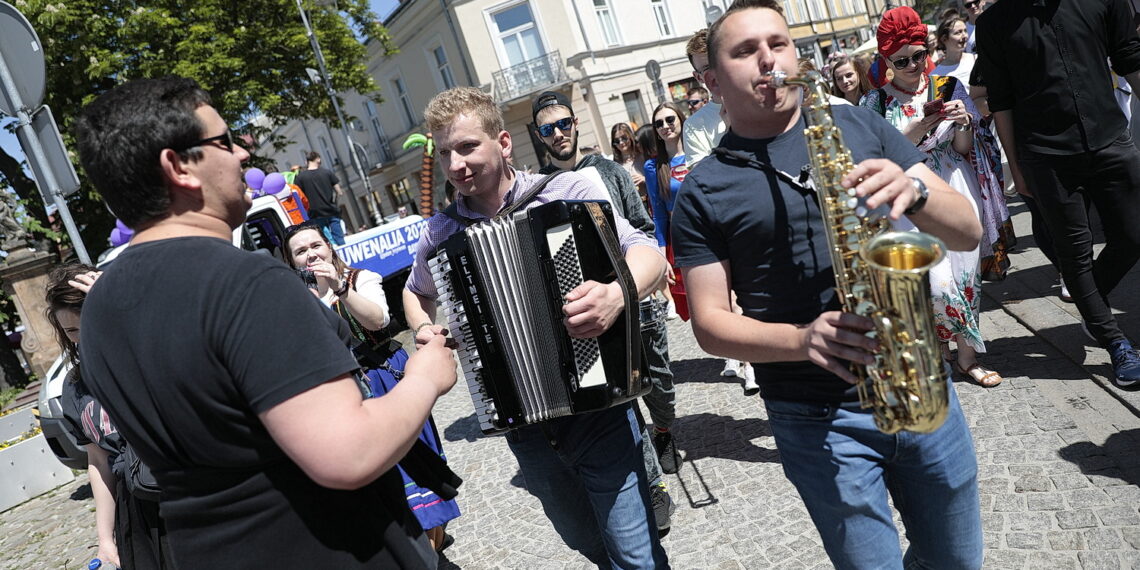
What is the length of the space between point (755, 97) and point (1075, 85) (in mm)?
2612

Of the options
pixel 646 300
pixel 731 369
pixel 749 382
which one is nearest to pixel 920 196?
pixel 646 300

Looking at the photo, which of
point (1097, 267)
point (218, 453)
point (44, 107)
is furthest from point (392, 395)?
point (44, 107)

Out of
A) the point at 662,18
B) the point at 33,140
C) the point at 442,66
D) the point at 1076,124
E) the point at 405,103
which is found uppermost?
the point at 442,66

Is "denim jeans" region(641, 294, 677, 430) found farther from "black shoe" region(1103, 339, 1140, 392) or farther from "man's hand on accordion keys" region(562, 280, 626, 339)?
"black shoe" region(1103, 339, 1140, 392)

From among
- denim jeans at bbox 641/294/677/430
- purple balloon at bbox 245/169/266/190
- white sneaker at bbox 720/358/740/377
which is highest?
purple balloon at bbox 245/169/266/190

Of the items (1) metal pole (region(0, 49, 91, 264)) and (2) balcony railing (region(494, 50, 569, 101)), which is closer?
(1) metal pole (region(0, 49, 91, 264))

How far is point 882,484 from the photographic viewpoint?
6.47 ft

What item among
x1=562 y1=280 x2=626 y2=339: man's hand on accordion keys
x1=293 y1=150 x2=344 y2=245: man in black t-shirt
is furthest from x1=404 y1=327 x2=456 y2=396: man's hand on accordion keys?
x1=293 y1=150 x2=344 y2=245: man in black t-shirt

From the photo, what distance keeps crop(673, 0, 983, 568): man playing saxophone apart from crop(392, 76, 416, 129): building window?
3259cm

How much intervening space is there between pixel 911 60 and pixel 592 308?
292 cm

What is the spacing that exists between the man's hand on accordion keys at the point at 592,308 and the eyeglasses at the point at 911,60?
2780 mm

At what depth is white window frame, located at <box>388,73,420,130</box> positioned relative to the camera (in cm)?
3288

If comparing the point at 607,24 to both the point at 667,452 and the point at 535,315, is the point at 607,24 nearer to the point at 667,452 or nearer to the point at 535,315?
the point at 667,452

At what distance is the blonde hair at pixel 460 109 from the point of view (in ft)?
8.57
